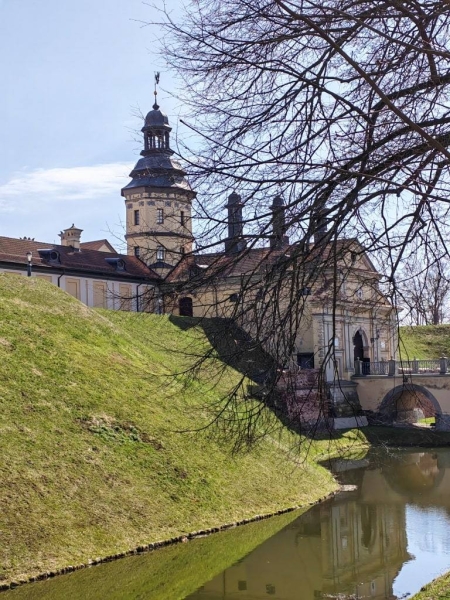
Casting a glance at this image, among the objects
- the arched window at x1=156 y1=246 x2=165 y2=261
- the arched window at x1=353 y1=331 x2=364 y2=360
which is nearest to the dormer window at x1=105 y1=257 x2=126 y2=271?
the arched window at x1=353 y1=331 x2=364 y2=360

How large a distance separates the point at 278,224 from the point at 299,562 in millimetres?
9954

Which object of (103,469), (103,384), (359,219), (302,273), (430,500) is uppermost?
(359,219)

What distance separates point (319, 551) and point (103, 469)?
4.75 meters

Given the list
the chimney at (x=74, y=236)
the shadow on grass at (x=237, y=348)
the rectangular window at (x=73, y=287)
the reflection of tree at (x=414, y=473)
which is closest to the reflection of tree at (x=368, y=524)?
the reflection of tree at (x=414, y=473)

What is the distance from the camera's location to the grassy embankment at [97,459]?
46.5 feet

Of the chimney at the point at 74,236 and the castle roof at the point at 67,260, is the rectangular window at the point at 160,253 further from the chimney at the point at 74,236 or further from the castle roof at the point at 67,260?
the chimney at the point at 74,236

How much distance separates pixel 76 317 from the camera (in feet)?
84.6

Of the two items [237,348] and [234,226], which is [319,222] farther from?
[237,348]

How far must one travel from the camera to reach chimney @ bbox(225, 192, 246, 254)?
646 centimetres

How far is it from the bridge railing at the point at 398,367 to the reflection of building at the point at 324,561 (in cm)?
1874

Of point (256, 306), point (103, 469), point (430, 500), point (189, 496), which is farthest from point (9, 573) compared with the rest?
point (430, 500)

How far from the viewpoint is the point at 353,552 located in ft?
51.2

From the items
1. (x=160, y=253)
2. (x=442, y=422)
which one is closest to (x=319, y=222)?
(x=160, y=253)

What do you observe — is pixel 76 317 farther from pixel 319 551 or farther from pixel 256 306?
pixel 256 306
